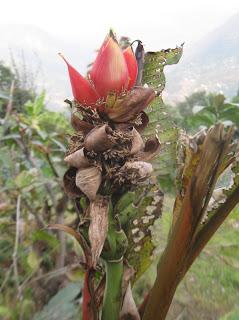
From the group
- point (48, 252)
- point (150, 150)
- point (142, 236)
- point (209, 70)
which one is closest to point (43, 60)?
point (209, 70)

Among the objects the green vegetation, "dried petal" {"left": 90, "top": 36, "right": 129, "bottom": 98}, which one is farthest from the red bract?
the green vegetation

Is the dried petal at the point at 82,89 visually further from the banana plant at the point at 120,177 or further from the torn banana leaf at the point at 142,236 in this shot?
the torn banana leaf at the point at 142,236

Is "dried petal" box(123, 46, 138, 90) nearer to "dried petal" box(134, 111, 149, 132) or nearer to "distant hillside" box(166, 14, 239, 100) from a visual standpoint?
"dried petal" box(134, 111, 149, 132)

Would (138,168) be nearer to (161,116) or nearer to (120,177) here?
(120,177)

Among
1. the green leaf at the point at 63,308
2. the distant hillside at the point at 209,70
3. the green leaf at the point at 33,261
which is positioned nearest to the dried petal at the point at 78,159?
the green leaf at the point at 63,308

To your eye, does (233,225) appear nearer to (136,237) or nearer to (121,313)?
(136,237)

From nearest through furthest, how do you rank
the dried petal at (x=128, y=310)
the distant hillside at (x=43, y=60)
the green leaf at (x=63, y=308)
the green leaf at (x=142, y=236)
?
the dried petal at (x=128, y=310)
the green leaf at (x=142, y=236)
the green leaf at (x=63, y=308)
the distant hillside at (x=43, y=60)

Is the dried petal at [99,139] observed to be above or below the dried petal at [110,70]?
below
